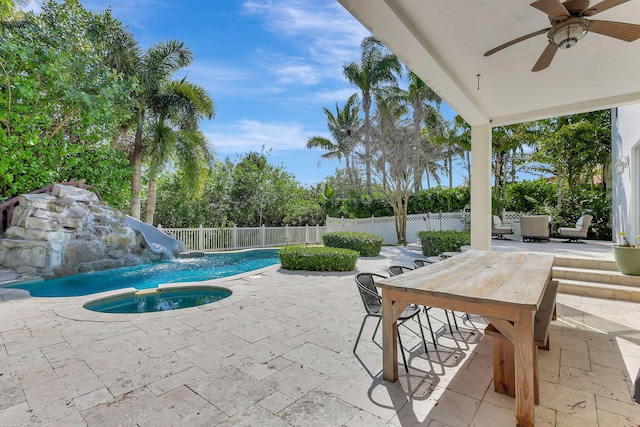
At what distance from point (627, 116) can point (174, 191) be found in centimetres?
1584

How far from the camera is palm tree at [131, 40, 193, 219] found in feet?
37.1

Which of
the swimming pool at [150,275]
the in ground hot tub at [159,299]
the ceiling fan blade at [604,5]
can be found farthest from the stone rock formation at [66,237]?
the ceiling fan blade at [604,5]

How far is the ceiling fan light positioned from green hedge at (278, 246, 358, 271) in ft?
17.4

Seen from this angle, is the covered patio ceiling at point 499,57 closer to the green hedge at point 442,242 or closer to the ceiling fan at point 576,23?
the ceiling fan at point 576,23

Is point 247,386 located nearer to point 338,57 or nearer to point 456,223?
point 456,223

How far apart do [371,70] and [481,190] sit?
13.5 m

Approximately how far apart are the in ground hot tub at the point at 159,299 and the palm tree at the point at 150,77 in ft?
25.3

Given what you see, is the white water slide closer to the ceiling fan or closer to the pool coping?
the pool coping

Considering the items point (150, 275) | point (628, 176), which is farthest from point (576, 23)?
point (150, 275)

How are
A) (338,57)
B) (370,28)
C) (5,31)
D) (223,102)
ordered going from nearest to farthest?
(370,28) < (5,31) < (223,102) < (338,57)

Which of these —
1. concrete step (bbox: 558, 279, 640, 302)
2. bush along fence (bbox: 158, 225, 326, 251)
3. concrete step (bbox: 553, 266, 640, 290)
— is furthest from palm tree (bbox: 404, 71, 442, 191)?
concrete step (bbox: 558, 279, 640, 302)

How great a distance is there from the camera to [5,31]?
8.16 metres

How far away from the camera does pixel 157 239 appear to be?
10266 millimetres

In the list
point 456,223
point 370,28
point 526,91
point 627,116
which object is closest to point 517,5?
point 370,28
